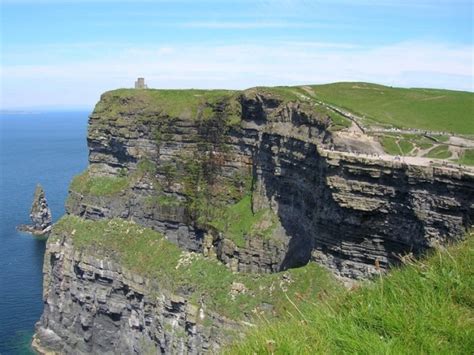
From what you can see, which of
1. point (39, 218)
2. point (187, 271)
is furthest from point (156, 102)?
point (39, 218)

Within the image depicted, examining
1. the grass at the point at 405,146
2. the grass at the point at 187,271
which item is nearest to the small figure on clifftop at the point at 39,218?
the grass at the point at 187,271

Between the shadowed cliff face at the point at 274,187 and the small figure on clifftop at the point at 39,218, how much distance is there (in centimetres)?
3782

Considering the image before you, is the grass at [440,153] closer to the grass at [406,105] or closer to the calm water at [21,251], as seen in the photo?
the grass at [406,105]

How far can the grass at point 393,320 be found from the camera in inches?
304

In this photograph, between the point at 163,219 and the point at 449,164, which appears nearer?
the point at 449,164

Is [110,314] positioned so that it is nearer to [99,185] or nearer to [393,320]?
[99,185]

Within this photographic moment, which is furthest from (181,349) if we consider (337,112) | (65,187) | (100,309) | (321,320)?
(65,187)

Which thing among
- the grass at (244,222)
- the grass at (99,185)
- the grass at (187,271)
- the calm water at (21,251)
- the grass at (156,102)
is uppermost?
the grass at (156,102)

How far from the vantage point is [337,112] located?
47438 millimetres

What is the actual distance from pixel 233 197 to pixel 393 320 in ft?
166

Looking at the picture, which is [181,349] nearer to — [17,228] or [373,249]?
[373,249]

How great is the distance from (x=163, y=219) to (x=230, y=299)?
711 inches

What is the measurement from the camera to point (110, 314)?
181 feet

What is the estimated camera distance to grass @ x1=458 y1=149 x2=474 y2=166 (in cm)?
3583
